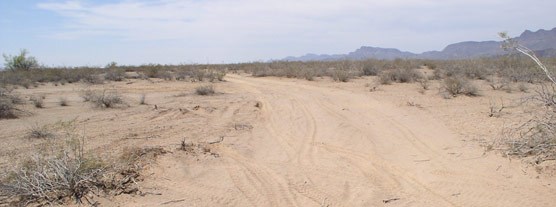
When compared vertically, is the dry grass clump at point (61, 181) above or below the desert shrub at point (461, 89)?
below

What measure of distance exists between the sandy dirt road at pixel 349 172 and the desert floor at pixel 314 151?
15mm

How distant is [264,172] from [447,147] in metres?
3.32

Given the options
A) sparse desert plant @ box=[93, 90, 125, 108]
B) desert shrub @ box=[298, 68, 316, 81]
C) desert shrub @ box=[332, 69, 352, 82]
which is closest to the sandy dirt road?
sparse desert plant @ box=[93, 90, 125, 108]

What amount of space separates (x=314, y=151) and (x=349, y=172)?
48.4 inches

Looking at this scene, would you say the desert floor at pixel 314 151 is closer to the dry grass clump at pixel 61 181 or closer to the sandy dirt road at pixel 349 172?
the sandy dirt road at pixel 349 172

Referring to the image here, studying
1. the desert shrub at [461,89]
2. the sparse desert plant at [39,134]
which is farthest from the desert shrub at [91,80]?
the desert shrub at [461,89]

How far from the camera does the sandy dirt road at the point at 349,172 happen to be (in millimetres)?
5438

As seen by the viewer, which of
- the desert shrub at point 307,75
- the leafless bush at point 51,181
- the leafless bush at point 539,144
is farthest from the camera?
the desert shrub at point 307,75

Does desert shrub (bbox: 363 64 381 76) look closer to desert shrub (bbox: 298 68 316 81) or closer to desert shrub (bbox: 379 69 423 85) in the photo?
desert shrub (bbox: 298 68 316 81)

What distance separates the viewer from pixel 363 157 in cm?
720

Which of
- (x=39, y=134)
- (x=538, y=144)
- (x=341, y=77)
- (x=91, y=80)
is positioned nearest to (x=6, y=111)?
(x=39, y=134)

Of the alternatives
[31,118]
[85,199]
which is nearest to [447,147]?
[85,199]

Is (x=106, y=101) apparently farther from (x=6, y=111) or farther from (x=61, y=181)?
(x=61, y=181)

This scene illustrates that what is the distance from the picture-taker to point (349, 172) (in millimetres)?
6445
